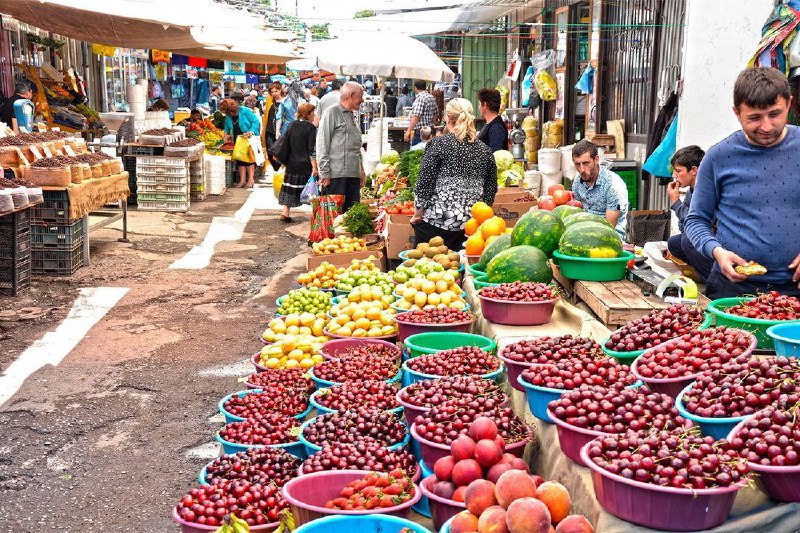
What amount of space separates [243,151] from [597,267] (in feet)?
49.2

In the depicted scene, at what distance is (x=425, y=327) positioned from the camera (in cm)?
528

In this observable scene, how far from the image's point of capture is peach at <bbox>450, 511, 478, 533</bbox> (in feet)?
8.53

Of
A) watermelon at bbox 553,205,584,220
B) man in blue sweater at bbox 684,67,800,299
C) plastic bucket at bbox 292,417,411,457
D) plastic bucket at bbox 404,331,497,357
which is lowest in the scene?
plastic bucket at bbox 292,417,411,457

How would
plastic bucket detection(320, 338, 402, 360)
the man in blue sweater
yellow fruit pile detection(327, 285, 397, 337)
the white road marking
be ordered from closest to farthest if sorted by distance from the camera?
the man in blue sweater → plastic bucket detection(320, 338, 402, 360) → yellow fruit pile detection(327, 285, 397, 337) → the white road marking

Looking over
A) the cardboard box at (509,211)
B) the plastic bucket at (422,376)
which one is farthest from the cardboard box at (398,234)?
the plastic bucket at (422,376)

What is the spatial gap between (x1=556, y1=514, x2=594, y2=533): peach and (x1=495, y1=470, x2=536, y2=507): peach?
15cm

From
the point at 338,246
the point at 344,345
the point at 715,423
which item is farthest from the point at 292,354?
the point at 338,246

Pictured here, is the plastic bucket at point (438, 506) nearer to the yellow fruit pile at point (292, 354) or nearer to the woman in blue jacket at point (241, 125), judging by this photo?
the yellow fruit pile at point (292, 354)

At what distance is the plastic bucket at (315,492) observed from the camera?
3.15 meters

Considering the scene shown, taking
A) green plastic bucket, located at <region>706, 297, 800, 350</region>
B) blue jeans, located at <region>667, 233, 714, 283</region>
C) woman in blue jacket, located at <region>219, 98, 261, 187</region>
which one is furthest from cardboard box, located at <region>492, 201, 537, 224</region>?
woman in blue jacket, located at <region>219, 98, 261, 187</region>

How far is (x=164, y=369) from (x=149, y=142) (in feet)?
30.0

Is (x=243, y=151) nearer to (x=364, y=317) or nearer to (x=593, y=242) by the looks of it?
(x=364, y=317)

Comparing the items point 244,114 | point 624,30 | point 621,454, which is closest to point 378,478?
point 621,454

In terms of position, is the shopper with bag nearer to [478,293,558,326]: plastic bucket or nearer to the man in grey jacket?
the man in grey jacket
